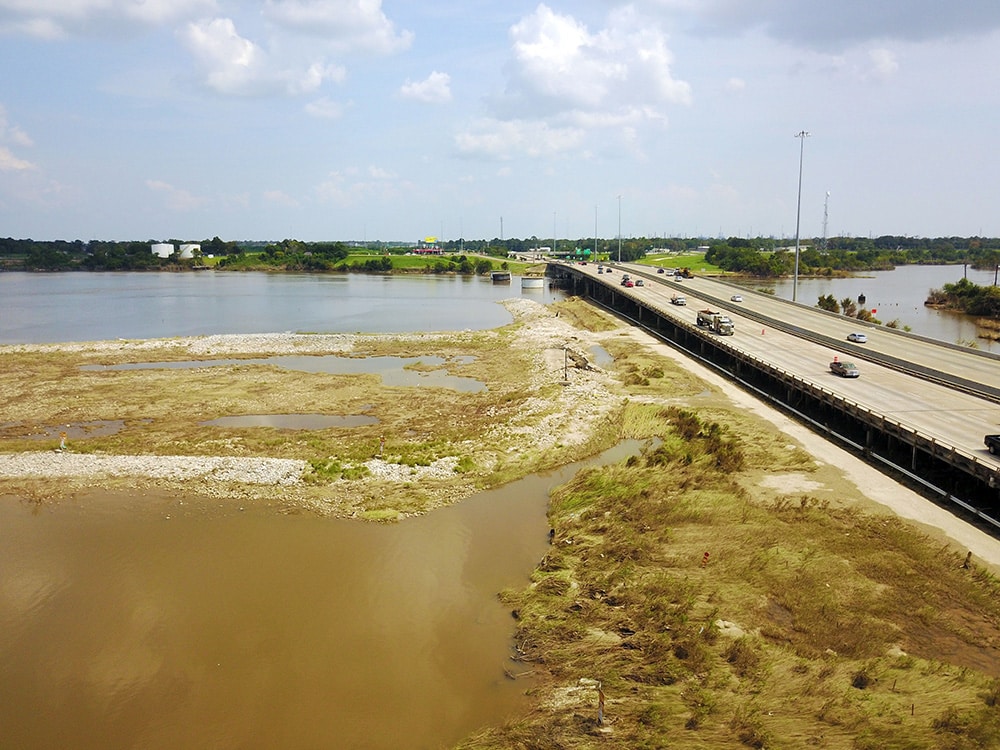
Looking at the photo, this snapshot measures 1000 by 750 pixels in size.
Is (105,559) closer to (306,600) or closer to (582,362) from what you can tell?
(306,600)

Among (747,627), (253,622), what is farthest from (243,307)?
(747,627)

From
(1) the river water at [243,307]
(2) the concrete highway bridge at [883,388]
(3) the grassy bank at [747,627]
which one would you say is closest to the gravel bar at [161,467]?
(3) the grassy bank at [747,627]

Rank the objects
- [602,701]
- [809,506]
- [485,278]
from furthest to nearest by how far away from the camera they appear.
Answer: [485,278], [809,506], [602,701]

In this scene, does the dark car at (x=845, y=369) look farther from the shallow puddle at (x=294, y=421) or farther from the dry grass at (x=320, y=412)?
the shallow puddle at (x=294, y=421)

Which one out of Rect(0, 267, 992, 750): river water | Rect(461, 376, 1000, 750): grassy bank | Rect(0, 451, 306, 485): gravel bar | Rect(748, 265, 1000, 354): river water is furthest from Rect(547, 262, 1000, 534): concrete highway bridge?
Rect(0, 451, 306, 485): gravel bar

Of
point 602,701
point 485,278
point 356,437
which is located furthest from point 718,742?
point 485,278
